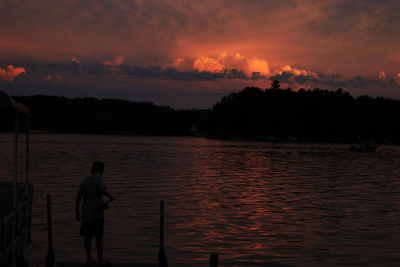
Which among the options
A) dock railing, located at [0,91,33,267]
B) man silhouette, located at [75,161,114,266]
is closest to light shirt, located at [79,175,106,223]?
man silhouette, located at [75,161,114,266]

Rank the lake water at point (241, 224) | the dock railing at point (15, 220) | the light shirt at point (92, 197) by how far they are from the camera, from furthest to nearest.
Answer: the lake water at point (241, 224) < the light shirt at point (92, 197) < the dock railing at point (15, 220)

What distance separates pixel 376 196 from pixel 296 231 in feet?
41.0

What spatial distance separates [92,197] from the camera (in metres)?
10.1

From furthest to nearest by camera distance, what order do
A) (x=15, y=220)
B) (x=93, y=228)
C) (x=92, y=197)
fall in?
(x=93, y=228)
(x=92, y=197)
(x=15, y=220)

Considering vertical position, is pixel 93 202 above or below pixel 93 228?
above

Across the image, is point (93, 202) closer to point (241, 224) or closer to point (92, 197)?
point (92, 197)

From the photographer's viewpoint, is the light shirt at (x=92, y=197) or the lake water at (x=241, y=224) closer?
the light shirt at (x=92, y=197)

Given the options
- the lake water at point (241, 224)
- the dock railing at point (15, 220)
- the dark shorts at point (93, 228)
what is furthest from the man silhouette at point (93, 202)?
the lake water at point (241, 224)

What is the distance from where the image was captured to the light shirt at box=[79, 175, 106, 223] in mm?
10078

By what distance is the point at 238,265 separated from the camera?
480 inches

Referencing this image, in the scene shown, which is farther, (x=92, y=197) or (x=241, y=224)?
(x=241, y=224)

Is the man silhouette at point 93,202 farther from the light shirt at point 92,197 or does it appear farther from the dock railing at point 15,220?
the dock railing at point 15,220

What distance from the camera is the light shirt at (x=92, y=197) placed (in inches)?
397

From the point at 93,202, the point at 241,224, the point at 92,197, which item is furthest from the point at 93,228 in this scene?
the point at 241,224
